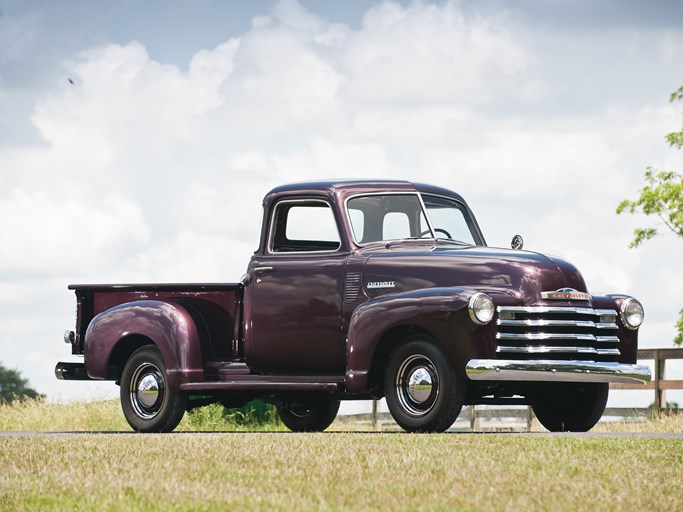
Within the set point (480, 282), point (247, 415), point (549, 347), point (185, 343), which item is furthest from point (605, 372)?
point (247, 415)

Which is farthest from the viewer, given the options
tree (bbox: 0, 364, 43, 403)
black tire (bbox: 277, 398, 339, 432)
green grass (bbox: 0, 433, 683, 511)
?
tree (bbox: 0, 364, 43, 403)

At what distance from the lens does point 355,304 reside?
1260 cm

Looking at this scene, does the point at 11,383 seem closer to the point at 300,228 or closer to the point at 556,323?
the point at 300,228

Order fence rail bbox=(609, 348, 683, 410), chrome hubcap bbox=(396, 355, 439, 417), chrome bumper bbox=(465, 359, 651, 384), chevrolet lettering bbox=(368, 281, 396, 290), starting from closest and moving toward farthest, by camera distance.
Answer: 1. chrome bumper bbox=(465, 359, 651, 384)
2. chrome hubcap bbox=(396, 355, 439, 417)
3. chevrolet lettering bbox=(368, 281, 396, 290)
4. fence rail bbox=(609, 348, 683, 410)

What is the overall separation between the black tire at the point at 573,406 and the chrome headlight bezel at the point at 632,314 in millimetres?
815

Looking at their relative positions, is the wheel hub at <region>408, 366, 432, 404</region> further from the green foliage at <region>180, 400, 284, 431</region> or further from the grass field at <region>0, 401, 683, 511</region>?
the green foliage at <region>180, 400, 284, 431</region>

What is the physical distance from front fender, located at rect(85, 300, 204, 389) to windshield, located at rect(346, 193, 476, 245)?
85.5 inches

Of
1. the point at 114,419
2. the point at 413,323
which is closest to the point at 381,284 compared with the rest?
the point at 413,323

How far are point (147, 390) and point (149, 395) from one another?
6 cm

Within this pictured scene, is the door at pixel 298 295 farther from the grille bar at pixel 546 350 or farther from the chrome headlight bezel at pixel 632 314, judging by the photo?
the chrome headlight bezel at pixel 632 314

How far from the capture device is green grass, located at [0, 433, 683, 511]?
7504 millimetres

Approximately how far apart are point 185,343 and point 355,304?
213 cm

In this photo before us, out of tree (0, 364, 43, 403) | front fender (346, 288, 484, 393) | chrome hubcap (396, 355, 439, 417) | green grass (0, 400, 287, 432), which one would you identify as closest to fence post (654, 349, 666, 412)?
green grass (0, 400, 287, 432)

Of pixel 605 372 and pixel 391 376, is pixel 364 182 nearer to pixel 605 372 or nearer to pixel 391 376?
pixel 391 376
